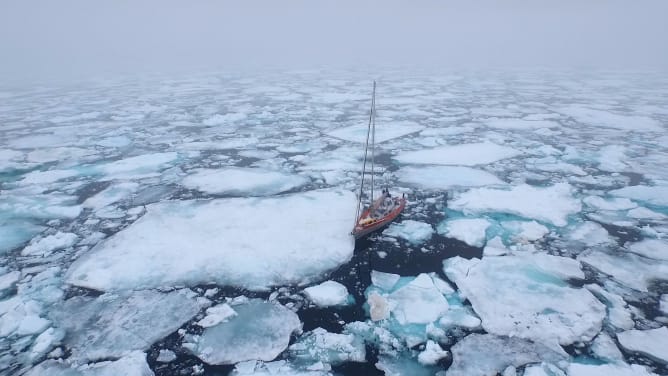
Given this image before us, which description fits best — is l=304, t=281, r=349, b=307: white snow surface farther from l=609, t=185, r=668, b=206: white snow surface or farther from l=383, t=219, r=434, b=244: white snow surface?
l=609, t=185, r=668, b=206: white snow surface

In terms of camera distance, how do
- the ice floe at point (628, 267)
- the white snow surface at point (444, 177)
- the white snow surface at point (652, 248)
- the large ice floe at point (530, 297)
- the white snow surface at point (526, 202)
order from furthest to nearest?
the white snow surface at point (444, 177)
the white snow surface at point (526, 202)
the white snow surface at point (652, 248)
the ice floe at point (628, 267)
the large ice floe at point (530, 297)

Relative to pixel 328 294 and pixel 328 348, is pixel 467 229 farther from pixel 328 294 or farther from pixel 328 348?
pixel 328 348

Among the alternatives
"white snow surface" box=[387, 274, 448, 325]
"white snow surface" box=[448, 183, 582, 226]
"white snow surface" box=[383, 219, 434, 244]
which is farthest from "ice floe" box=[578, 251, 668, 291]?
"white snow surface" box=[387, 274, 448, 325]

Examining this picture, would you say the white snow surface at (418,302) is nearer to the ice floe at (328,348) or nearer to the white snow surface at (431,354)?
the white snow surface at (431,354)

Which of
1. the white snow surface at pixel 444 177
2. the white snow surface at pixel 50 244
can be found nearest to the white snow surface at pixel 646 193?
the white snow surface at pixel 444 177

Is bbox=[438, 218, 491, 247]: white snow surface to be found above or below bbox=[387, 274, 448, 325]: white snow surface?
above

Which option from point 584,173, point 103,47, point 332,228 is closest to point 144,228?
point 332,228

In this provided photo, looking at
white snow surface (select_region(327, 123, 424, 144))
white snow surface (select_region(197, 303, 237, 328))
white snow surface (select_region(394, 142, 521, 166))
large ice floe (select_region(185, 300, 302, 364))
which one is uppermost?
white snow surface (select_region(327, 123, 424, 144))
